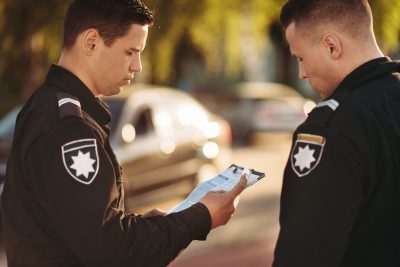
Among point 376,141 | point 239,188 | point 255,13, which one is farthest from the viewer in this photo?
point 255,13

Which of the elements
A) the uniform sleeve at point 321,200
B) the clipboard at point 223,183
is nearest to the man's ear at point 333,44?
the uniform sleeve at point 321,200

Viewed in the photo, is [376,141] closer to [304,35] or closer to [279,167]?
[304,35]

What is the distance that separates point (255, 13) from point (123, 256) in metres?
11.0

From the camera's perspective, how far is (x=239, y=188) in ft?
8.61

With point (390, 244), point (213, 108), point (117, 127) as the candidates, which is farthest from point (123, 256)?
point (213, 108)

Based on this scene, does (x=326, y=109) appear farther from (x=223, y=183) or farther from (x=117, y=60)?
(x=117, y=60)

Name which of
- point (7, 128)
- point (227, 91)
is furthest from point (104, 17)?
point (227, 91)

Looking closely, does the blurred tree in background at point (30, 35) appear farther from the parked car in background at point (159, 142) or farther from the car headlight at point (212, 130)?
the car headlight at point (212, 130)

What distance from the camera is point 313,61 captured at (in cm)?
242

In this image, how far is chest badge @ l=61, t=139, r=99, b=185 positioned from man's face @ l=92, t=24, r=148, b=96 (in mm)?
365

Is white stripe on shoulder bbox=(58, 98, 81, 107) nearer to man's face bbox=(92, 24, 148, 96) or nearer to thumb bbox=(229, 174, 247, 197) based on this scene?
man's face bbox=(92, 24, 148, 96)

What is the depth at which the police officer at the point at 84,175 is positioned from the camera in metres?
2.19

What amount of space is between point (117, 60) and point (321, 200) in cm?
84

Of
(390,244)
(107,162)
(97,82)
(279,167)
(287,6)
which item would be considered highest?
(287,6)
